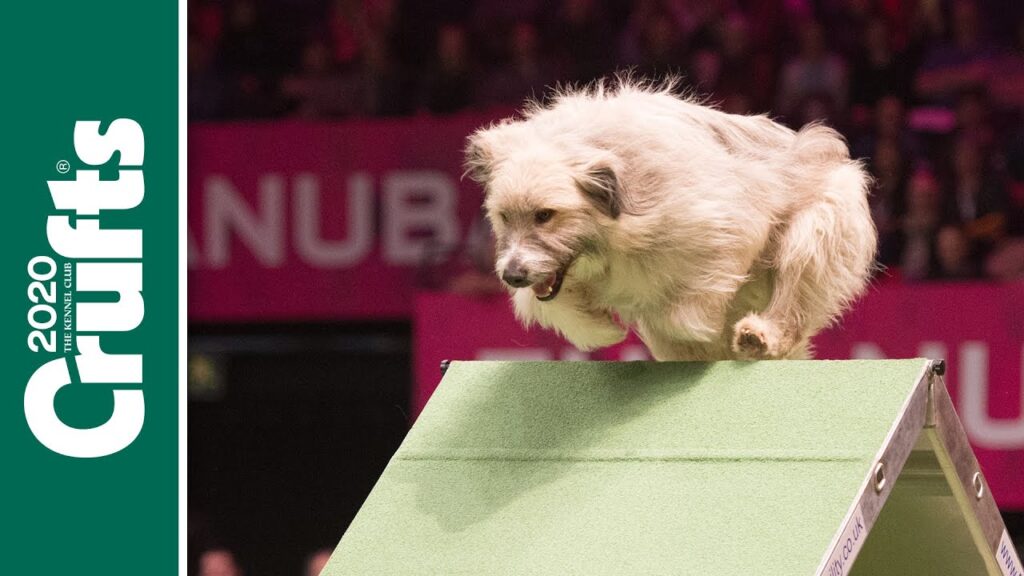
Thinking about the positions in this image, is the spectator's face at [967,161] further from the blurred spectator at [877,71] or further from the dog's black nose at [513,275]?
the dog's black nose at [513,275]

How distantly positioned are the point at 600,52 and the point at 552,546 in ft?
17.1

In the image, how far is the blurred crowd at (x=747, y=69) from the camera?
725 centimetres

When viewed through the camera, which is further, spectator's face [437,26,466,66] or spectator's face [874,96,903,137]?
spectator's face [437,26,466,66]

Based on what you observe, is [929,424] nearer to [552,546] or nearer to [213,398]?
[552,546]

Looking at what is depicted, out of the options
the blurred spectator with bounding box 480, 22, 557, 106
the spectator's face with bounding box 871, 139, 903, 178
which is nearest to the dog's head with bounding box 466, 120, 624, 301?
the spectator's face with bounding box 871, 139, 903, 178

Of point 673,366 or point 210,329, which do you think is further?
point 210,329

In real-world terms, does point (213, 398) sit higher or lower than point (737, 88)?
lower

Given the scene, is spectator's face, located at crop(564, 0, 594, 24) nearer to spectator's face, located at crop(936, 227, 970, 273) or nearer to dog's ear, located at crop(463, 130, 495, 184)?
spectator's face, located at crop(936, 227, 970, 273)

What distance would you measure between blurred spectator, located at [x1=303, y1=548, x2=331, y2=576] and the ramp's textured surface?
2.88 metres

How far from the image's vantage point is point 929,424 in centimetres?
358

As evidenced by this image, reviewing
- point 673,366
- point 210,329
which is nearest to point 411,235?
point 210,329

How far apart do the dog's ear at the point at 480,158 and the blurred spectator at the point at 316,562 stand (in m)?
3.10

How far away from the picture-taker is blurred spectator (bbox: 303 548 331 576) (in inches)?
275

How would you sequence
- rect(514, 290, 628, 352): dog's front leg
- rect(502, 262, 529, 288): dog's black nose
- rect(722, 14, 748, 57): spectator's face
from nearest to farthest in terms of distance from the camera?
1. rect(502, 262, 529, 288): dog's black nose
2. rect(514, 290, 628, 352): dog's front leg
3. rect(722, 14, 748, 57): spectator's face
